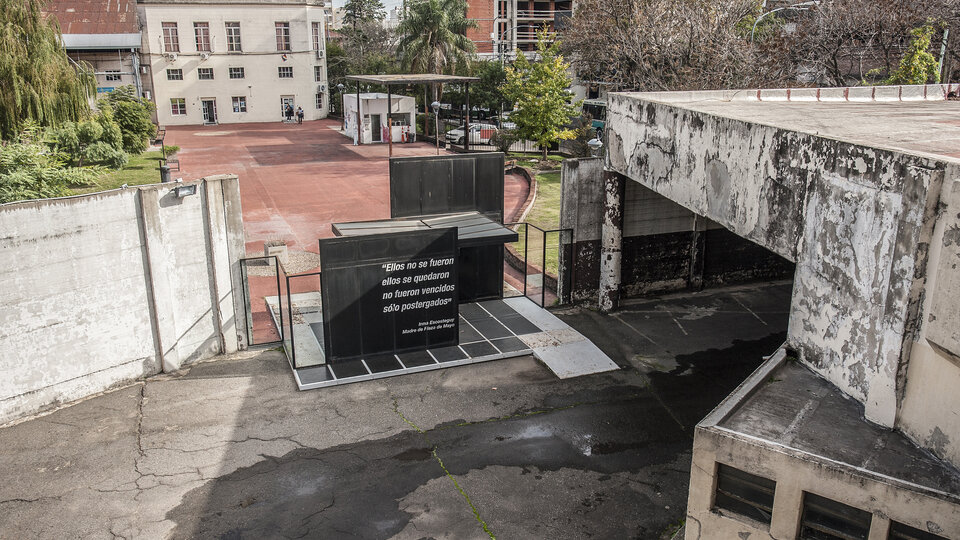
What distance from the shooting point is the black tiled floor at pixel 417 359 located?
1444 cm

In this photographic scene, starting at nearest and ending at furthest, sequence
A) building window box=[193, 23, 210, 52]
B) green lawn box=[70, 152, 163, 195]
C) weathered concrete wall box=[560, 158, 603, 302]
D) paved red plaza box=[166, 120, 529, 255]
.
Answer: weathered concrete wall box=[560, 158, 603, 302], paved red plaza box=[166, 120, 529, 255], green lawn box=[70, 152, 163, 195], building window box=[193, 23, 210, 52]

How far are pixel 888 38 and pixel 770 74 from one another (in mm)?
4505

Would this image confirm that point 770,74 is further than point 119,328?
Yes

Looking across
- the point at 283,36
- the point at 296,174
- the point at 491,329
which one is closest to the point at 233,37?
the point at 283,36

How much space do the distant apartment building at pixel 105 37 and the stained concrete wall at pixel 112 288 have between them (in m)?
44.1

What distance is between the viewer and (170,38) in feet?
181

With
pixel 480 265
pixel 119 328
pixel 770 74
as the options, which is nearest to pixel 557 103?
pixel 770 74

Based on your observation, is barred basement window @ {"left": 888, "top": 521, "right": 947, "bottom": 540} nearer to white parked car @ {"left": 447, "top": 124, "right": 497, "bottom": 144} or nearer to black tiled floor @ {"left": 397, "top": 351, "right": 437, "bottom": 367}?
black tiled floor @ {"left": 397, "top": 351, "right": 437, "bottom": 367}

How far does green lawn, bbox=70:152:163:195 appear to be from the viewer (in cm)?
2779

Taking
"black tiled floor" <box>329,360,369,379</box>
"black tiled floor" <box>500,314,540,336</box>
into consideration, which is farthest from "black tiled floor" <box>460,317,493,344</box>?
"black tiled floor" <box>329,360,369,379</box>

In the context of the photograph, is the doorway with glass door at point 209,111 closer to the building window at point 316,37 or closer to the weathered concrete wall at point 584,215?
the building window at point 316,37

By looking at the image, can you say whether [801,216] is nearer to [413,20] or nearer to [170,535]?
[170,535]

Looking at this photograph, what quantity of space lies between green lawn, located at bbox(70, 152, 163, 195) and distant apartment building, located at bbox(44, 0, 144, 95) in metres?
18.9

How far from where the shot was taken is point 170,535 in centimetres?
937
